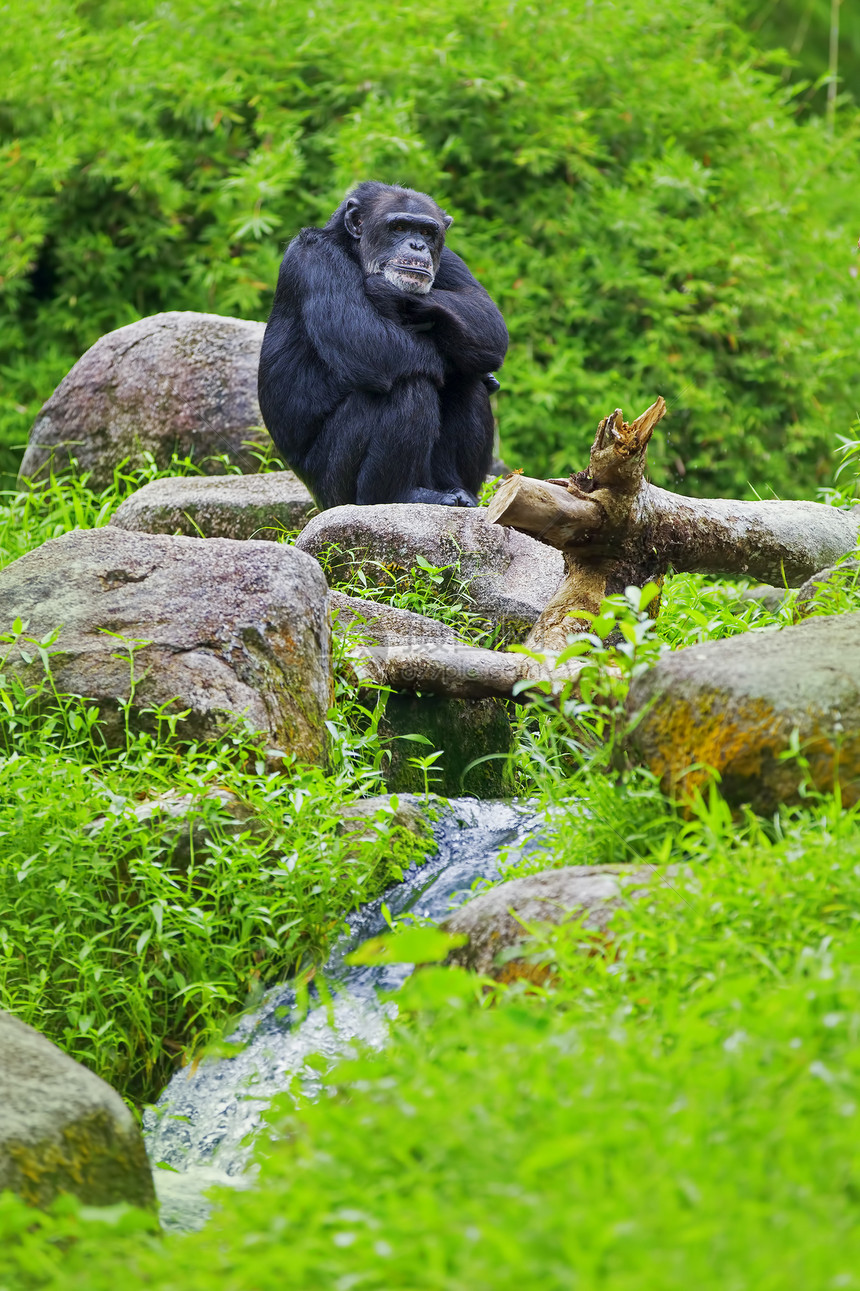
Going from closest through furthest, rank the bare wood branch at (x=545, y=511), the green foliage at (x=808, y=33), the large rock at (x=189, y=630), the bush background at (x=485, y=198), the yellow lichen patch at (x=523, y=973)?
1. the yellow lichen patch at (x=523, y=973)
2. the large rock at (x=189, y=630)
3. the bare wood branch at (x=545, y=511)
4. the bush background at (x=485, y=198)
5. the green foliage at (x=808, y=33)

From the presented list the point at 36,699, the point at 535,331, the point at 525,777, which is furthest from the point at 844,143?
the point at 36,699

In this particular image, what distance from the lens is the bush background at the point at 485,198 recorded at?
8.65 meters

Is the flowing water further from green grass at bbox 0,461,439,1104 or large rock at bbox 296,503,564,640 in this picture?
large rock at bbox 296,503,564,640

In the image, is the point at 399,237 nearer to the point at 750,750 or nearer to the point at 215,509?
the point at 215,509

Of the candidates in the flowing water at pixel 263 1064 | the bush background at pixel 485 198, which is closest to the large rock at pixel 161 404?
the bush background at pixel 485 198

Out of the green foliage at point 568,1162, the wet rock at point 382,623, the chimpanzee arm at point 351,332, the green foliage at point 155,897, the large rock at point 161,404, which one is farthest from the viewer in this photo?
the large rock at point 161,404

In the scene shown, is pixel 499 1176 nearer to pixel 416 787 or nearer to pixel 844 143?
pixel 416 787

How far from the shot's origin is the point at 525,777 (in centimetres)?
450

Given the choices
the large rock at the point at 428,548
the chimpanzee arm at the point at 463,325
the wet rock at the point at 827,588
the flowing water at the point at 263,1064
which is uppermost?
the chimpanzee arm at the point at 463,325

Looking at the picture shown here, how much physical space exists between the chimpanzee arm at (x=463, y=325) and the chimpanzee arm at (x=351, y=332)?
9cm

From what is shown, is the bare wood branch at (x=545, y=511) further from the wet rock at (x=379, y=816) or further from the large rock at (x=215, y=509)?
the large rock at (x=215, y=509)

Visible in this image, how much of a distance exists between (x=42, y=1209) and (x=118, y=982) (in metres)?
1.01

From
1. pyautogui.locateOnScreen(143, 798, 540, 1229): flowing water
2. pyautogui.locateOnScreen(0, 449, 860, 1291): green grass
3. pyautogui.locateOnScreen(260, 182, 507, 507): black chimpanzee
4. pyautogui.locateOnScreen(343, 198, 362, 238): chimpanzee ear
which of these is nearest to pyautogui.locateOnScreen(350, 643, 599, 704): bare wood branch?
pyautogui.locateOnScreen(0, 449, 860, 1291): green grass

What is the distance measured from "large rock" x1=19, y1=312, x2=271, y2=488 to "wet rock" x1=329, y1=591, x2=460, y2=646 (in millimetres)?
2633
